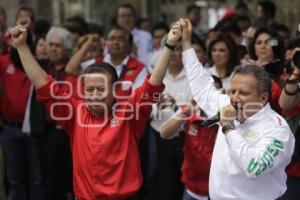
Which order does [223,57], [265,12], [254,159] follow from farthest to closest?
[265,12]
[223,57]
[254,159]

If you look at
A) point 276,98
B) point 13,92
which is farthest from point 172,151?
point 13,92

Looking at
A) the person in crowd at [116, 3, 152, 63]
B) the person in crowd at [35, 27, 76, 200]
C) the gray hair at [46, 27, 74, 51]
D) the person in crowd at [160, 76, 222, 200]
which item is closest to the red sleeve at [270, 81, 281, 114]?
the person in crowd at [160, 76, 222, 200]

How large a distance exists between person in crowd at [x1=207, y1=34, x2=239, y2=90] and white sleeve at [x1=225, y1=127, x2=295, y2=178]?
2.85 metres

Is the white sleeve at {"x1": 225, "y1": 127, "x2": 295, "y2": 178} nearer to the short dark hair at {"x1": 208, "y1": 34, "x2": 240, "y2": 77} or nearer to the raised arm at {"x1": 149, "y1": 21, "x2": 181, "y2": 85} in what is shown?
the raised arm at {"x1": 149, "y1": 21, "x2": 181, "y2": 85}

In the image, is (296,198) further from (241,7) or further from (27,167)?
(241,7)

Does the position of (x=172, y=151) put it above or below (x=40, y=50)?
below

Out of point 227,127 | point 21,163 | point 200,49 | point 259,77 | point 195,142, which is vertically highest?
point 259,77

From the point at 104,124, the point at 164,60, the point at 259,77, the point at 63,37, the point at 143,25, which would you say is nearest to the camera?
the point at 259,77

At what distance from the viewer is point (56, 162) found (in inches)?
313

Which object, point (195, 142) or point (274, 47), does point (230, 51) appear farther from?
point (195, 142)

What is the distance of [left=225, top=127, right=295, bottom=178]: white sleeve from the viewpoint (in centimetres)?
427

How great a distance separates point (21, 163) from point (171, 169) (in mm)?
1820

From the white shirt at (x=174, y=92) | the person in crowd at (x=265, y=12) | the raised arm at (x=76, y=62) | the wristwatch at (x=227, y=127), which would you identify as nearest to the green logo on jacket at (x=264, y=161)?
the wristwatch at (x=227, y=127)

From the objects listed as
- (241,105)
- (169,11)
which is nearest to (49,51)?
(241,105)
